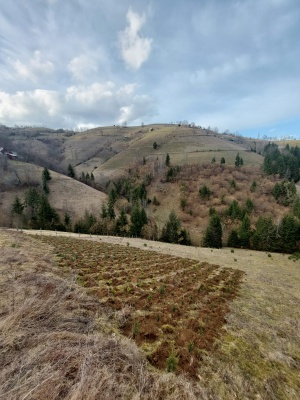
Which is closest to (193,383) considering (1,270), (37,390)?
(37,390)

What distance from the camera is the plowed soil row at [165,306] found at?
577 cm

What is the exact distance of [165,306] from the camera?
8.45 m

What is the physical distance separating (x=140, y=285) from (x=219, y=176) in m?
96.1

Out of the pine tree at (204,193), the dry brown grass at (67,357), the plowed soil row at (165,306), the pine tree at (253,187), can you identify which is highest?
the pine tree at (253,187)

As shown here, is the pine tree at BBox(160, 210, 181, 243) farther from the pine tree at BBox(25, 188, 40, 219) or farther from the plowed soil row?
the plowed soil row

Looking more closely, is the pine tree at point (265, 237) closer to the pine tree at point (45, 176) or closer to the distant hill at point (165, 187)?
the distant hill at point (165, 187)

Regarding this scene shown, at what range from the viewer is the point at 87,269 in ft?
40.5

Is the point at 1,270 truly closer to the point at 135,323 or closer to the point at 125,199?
the point at 135,323

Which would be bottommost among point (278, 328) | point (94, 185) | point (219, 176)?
point (278, 328)

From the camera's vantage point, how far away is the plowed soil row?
577cm

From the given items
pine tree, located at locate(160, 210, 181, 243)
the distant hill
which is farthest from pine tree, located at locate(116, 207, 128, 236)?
pine tree, located at locate(160, 210, 181, 243)

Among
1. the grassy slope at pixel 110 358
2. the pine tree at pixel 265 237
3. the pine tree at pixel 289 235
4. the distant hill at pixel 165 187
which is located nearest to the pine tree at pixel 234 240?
the pine tree at pixel 265 237

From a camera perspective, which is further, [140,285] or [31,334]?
[140,285]

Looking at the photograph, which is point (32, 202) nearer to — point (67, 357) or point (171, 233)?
point (171, 233)
